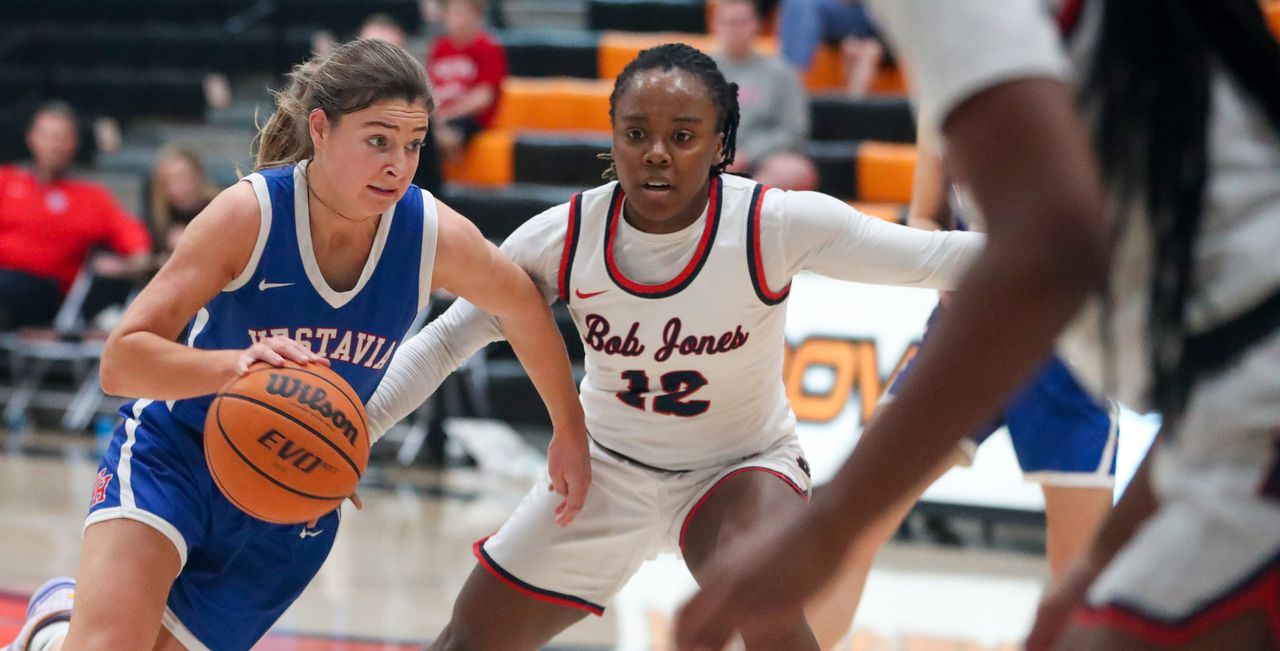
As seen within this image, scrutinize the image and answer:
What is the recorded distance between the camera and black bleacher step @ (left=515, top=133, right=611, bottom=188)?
29.2ft

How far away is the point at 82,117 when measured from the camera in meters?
11.2

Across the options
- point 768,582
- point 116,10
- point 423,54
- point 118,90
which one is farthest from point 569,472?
point 116,10

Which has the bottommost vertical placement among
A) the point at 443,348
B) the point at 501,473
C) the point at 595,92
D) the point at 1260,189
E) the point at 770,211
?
the point at 501,473

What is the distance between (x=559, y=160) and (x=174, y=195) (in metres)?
2.28

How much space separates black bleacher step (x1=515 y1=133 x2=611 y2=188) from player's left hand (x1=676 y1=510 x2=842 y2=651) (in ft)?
25.0

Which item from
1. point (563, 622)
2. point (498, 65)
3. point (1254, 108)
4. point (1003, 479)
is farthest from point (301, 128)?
point (498, 65)

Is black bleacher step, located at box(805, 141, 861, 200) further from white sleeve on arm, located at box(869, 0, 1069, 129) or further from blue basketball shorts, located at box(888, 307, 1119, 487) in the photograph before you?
white sleeve on arm, located at box(869, 0, 1069, 129)

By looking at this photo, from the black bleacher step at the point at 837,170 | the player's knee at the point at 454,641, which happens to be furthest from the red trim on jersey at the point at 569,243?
the black bleacher step at the point at 837,170

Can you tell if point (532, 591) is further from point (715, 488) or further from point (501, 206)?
point (501, 206)

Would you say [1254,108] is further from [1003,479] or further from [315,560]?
[1003,479]

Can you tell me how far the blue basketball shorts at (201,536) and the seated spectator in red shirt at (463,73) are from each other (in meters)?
5.73

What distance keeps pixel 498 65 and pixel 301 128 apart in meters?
5.69

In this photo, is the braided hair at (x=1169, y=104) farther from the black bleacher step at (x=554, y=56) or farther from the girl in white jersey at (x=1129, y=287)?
the black bleacher step at (x=554, y=56)

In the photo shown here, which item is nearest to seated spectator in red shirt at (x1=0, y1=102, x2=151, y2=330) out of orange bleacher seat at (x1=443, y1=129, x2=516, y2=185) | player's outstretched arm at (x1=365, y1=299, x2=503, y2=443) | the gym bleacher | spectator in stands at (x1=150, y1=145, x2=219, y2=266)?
the gym bleacher
